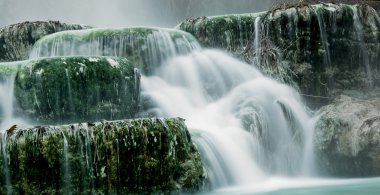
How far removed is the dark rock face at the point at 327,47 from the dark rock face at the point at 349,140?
164cm

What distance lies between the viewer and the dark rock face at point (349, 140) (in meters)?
9.37

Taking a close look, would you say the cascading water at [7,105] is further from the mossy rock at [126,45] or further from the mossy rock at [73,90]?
the mossy rock at [126,45]

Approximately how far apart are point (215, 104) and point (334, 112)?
8.93ft

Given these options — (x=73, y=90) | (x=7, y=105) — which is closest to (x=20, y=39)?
(x=7, y=105)

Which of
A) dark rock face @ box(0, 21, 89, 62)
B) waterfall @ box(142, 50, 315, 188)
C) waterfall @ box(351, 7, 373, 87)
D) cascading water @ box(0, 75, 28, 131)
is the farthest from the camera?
dark rock face @ box(0, 21, 89, 62)

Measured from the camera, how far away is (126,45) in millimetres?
12719

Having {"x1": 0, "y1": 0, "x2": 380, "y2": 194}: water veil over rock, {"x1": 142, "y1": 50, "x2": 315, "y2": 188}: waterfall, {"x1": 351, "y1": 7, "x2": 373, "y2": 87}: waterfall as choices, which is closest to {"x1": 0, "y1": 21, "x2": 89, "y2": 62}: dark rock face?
{"x1": 0, "y1": 0, "x2": 380, "y2": 194}: water veil over rock

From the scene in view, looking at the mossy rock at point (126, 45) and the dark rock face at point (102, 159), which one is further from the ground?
the mossy rock at point (126, 45)

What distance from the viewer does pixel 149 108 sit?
11133mm

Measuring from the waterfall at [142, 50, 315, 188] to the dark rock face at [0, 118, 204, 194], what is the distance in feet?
2.70

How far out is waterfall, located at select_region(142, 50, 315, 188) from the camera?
8.88 m

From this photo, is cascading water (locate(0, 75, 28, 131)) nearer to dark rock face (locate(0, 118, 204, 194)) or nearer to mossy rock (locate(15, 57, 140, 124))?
mossy rock (locate(15, 57, 140, 124))

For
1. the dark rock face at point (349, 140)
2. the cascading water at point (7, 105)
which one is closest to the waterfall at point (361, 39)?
the dark rock face at point (349, 140)

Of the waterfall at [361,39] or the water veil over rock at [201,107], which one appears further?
the waterfall at [361,39]
